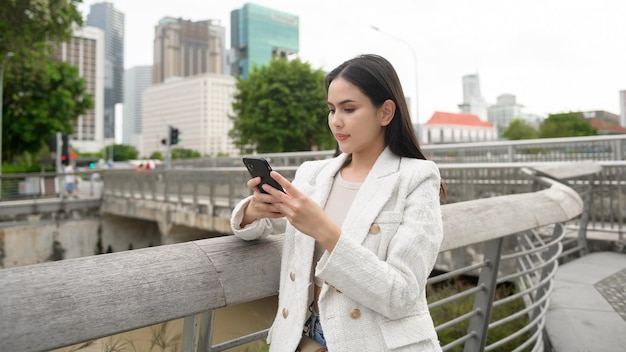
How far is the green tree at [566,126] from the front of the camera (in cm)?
5894

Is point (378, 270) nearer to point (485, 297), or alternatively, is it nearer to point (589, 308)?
point (485, 297)

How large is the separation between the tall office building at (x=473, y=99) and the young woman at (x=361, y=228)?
152 metres

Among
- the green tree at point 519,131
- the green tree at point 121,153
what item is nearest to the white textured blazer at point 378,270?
the green tree at point 519,131

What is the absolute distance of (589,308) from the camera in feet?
12.6

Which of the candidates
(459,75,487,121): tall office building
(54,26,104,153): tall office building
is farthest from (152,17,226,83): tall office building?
(459,75,487,121): tall office building

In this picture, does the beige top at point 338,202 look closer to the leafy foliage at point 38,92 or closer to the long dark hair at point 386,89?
the long dark hair at point 386,89

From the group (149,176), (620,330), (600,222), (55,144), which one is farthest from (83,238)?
(620,330)

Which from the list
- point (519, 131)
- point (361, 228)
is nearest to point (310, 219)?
point (361, 228)

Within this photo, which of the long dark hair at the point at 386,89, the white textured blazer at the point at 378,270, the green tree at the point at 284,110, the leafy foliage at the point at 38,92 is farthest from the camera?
the green tree at the point at 284,110

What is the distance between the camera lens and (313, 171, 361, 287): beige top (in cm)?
152

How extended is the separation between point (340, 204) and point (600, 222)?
6340mm

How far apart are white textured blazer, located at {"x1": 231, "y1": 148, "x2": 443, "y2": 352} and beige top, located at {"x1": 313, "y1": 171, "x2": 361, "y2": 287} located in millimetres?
68

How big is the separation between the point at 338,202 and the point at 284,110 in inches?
1239

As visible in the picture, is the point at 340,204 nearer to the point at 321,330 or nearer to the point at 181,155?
the point at 321,330
